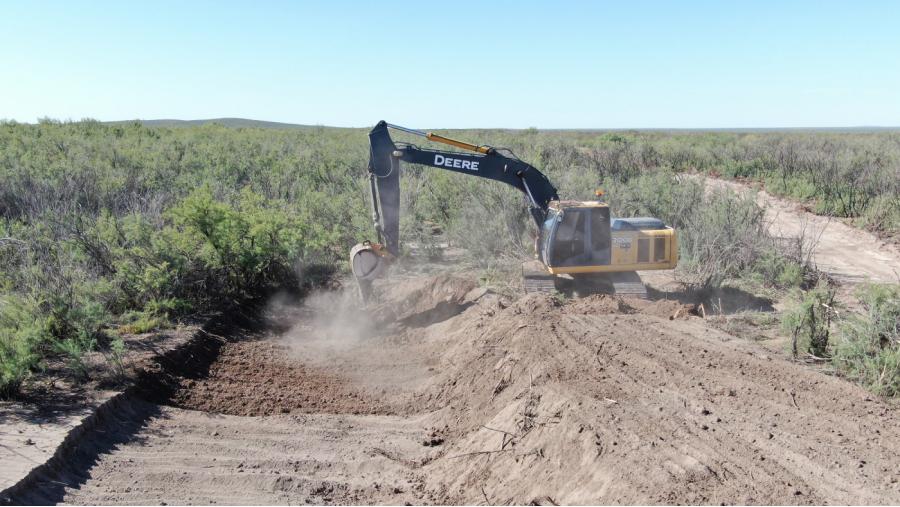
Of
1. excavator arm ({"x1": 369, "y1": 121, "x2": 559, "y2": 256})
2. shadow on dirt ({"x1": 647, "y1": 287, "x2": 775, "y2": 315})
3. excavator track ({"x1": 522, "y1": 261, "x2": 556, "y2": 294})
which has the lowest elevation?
shadow on dirt ({"x1": 647, "y1": 287, "x2": 775, "y2": 315})

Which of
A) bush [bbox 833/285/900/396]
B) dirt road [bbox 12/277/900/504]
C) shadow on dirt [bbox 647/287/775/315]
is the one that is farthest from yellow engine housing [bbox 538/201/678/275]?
bush [bbox 833/285/900/396]

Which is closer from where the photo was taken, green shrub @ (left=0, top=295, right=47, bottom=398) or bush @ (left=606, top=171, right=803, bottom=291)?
green shrub @ (left=0, top=295, right=47, bottom=398)

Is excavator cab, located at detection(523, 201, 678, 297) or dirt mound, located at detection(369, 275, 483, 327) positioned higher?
excavator cab, located at detection(523, 201, 678, 297)

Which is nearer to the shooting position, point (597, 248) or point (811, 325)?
point (811, 325)

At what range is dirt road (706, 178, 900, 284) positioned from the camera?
15.3 meters

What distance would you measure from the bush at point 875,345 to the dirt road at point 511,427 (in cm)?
43

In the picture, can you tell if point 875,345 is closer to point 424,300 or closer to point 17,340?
point 424,300

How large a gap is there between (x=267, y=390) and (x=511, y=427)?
139 inches

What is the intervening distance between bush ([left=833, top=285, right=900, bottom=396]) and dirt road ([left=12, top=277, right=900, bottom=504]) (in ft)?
1.40

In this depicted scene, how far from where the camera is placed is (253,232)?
1145 centimetres

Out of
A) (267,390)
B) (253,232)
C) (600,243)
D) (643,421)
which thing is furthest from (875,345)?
(253,232)

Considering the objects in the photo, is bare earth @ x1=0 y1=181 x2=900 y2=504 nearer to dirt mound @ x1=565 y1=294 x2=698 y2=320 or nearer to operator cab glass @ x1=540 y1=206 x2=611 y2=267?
dirt mound @ x1=565 y1=294 x2=698 y2=320

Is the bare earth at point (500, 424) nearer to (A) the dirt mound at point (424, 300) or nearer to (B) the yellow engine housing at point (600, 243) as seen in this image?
(A) the dirt mound at point (424, 300)

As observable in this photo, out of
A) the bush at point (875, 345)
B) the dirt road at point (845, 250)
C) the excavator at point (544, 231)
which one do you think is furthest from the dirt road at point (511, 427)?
the dirt road at point (845, 250)
